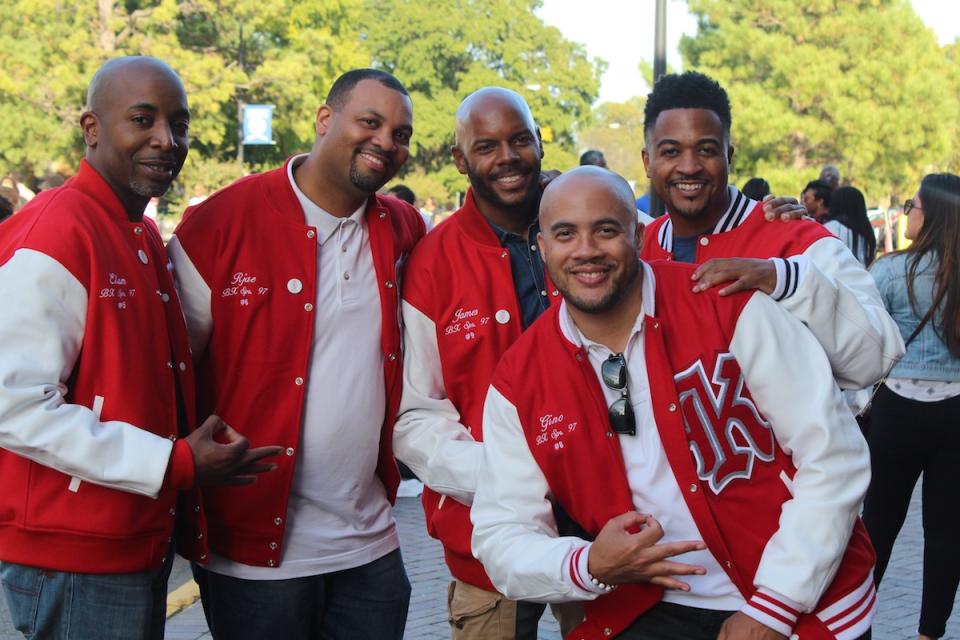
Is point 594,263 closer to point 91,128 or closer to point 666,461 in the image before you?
point 666,461

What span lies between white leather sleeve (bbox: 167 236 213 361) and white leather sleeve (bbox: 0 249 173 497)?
702 mm

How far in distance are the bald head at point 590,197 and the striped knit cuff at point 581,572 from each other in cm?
94

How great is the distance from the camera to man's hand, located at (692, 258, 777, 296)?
3.19 metres

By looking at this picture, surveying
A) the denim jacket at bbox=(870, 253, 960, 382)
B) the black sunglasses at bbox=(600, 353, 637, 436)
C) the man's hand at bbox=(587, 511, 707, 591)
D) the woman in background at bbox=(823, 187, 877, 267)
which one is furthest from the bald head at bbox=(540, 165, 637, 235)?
the woman in background at bbox=(823, 187, 877, 267)

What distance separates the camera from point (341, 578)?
13.2ft

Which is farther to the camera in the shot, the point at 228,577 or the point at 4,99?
the point at 4,99

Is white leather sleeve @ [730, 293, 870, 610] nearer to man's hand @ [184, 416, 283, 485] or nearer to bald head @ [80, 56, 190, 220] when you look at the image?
man's hand @ [184, 416, 283, 485]

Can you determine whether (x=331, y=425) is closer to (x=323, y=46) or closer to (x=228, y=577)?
(x=228, y=577)

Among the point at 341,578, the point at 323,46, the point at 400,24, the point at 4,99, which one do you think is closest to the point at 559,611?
the point at 341,578

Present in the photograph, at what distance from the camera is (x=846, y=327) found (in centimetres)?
334

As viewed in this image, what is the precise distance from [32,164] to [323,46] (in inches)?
400

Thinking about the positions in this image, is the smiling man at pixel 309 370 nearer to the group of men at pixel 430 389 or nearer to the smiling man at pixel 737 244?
the group of men at pixel 430 389

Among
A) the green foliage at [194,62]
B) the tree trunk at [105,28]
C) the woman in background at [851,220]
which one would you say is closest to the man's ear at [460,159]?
the woman in background at [851,220]

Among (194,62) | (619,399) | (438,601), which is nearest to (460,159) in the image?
(619,399)
